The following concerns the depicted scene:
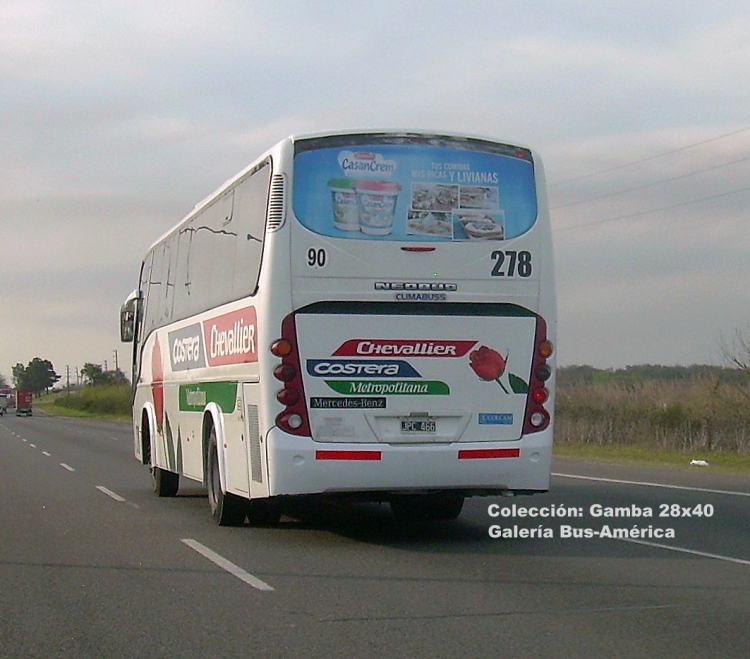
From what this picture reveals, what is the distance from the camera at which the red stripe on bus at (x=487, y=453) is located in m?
11.3

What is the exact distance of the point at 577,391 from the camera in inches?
1442

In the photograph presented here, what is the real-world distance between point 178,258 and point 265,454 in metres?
5.52

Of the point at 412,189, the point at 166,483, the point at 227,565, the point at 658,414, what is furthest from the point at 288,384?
the point at 658,414

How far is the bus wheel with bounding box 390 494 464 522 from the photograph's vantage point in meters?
13.1

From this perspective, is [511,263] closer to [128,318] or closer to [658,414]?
[128,318]

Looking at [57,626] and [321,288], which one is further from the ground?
[321,288]

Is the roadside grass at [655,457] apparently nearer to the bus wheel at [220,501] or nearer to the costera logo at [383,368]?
the bus wheel at [220,501]

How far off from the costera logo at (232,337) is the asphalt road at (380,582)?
1.86m

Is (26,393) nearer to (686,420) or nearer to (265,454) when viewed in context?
(686,420)

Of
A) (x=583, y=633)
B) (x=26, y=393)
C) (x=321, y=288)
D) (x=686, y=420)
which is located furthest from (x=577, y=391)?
(x=26, y=393)

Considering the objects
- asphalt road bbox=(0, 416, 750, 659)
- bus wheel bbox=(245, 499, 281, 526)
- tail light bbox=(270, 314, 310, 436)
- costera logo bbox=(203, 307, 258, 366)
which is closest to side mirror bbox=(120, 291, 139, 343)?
asphalt road bbox=(0, 416, 750, 659)

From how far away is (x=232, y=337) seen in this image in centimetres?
1241

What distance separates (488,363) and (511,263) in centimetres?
99

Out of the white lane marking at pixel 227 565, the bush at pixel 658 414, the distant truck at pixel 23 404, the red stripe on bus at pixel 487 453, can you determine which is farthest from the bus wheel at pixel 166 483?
Result: the distant truck at pixel 23 404
